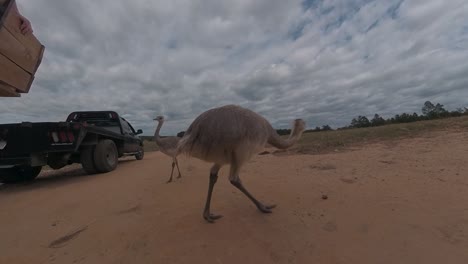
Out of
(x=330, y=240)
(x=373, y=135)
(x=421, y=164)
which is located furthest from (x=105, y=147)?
(x=373, y=135)

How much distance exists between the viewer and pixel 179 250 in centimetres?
335

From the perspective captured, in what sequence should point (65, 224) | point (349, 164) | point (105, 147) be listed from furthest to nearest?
1. point (105, 147)
2. point (349, 164)
3. point (65, 224)

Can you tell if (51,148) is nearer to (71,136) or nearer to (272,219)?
(71,136)

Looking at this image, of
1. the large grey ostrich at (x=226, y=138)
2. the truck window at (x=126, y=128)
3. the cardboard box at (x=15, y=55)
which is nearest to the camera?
the cardboard box at (x=15, y=55)

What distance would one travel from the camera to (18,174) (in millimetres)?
8734

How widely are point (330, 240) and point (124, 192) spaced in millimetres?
4123

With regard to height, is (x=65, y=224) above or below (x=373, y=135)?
below

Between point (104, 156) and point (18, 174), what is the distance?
8.54 feet

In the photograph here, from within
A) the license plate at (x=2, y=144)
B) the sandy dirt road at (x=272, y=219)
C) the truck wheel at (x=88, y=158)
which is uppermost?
the license plate at (x=2, y=144)

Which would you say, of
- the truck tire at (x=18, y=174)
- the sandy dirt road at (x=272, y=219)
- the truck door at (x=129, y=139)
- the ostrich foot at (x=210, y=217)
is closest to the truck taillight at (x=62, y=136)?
the sandy dirt road at (x=272, y=219)

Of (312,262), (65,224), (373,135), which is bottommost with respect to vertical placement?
(312,262)

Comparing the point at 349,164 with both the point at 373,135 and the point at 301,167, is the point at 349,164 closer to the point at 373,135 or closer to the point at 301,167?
the point at 301,167

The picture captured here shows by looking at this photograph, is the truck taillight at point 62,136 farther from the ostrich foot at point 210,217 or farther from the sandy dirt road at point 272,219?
the ostrich foot at point 210,217

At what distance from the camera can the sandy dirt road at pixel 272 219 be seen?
3.20m
